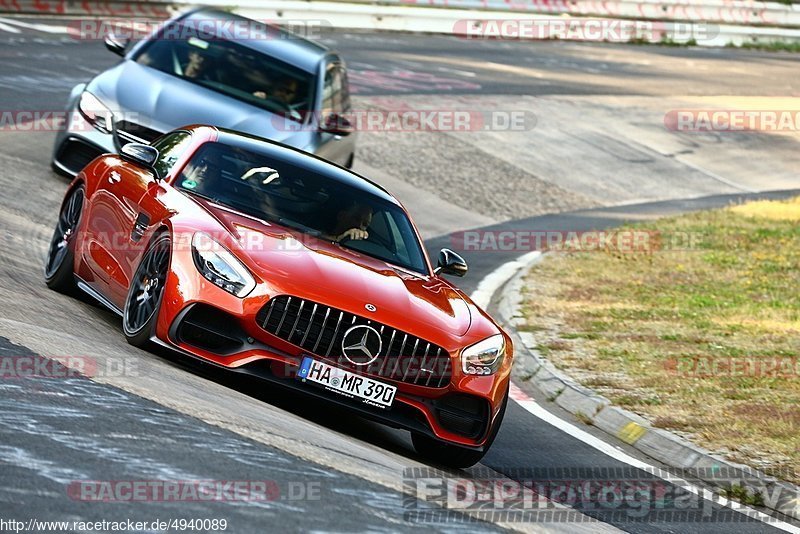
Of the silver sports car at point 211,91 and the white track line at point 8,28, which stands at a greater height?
the silver sports car at point 211,91

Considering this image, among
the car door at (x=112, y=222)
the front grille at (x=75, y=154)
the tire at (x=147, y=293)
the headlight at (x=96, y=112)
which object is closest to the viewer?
the tire at (x=147, y=293)

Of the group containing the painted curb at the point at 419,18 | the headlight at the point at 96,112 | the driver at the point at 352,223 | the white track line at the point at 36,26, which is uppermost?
the driver at the point at 352,223

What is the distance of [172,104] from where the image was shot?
13531 millimetres

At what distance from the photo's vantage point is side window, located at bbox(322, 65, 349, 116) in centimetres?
1510

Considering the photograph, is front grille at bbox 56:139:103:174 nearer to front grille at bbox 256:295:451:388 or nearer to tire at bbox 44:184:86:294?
tire at bbox 44:184:86:294

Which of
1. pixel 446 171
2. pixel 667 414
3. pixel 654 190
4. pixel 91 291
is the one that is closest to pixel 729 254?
pixel 446 171

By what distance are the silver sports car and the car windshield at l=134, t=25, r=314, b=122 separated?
10 mm

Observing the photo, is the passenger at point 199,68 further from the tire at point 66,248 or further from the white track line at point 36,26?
the white track line at point 36,26

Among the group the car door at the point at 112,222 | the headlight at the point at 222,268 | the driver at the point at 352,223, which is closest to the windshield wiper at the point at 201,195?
the car door at the point at 112,222

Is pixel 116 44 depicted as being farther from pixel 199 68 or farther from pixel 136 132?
pixel 136 132

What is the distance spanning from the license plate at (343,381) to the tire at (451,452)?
0.48m

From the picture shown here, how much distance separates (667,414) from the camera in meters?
10.2

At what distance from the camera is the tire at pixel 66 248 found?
9.55m

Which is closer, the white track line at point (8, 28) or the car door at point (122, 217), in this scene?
the car door at point (122, 217)
